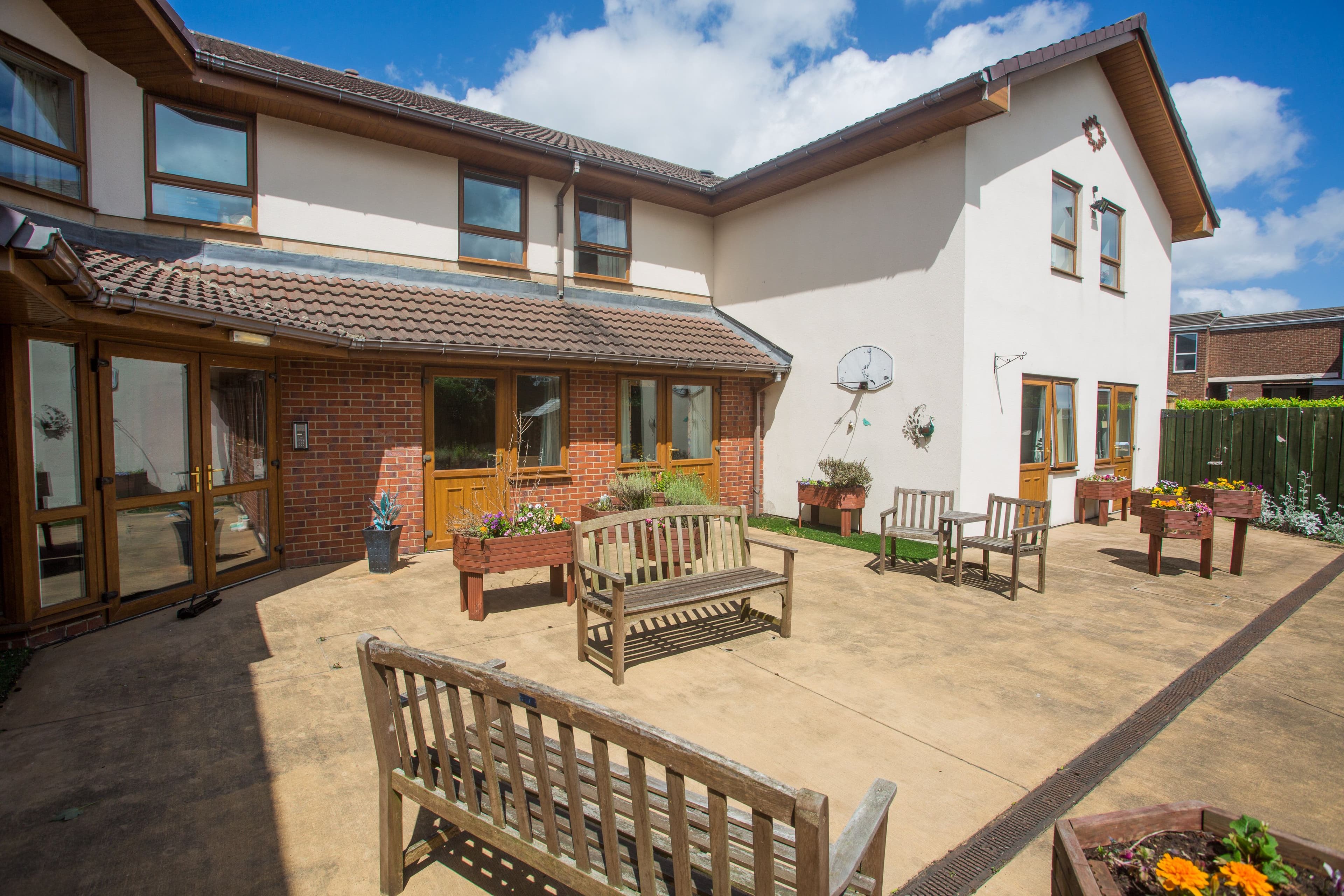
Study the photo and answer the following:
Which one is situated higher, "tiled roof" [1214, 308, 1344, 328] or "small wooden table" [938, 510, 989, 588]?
"tiled roof" [1214, 308, 1344, 328]

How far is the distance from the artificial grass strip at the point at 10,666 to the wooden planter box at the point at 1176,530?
9.71 metres

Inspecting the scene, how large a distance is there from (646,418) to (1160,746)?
749cm

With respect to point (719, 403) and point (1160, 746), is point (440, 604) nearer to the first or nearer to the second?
point (1160, 746)

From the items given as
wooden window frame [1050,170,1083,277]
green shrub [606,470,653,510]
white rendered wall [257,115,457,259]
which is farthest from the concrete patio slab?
wooden window frame [1050,170,1083,277]

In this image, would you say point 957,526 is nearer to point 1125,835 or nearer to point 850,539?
point 850,539

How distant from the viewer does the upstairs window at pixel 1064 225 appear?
9.73m

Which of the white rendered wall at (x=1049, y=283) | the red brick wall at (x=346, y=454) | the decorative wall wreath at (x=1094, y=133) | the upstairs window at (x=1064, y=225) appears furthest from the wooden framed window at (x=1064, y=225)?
the red brick wall at (x=346, y=454)

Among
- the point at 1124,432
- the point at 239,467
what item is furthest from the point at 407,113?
the point at 1124,432

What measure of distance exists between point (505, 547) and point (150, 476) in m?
3.16

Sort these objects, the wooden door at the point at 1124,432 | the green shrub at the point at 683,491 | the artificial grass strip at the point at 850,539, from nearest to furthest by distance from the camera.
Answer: the green shrub at the point at 683,491
the artificial grass strip at the point at 850,539
the wooden door at the point at 1124,432

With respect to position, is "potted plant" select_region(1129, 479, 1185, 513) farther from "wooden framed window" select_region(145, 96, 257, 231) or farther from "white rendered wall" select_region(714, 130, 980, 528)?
"wooden framed window" select_region(145, 96, 257, 231)

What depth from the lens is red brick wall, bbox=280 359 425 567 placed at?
23.3 ft

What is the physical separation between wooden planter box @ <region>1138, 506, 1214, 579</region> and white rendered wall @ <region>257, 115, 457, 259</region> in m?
9.33

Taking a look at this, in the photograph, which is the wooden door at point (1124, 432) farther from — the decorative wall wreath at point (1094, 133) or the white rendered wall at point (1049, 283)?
the decorative wall wreath at point (1094, 133)
